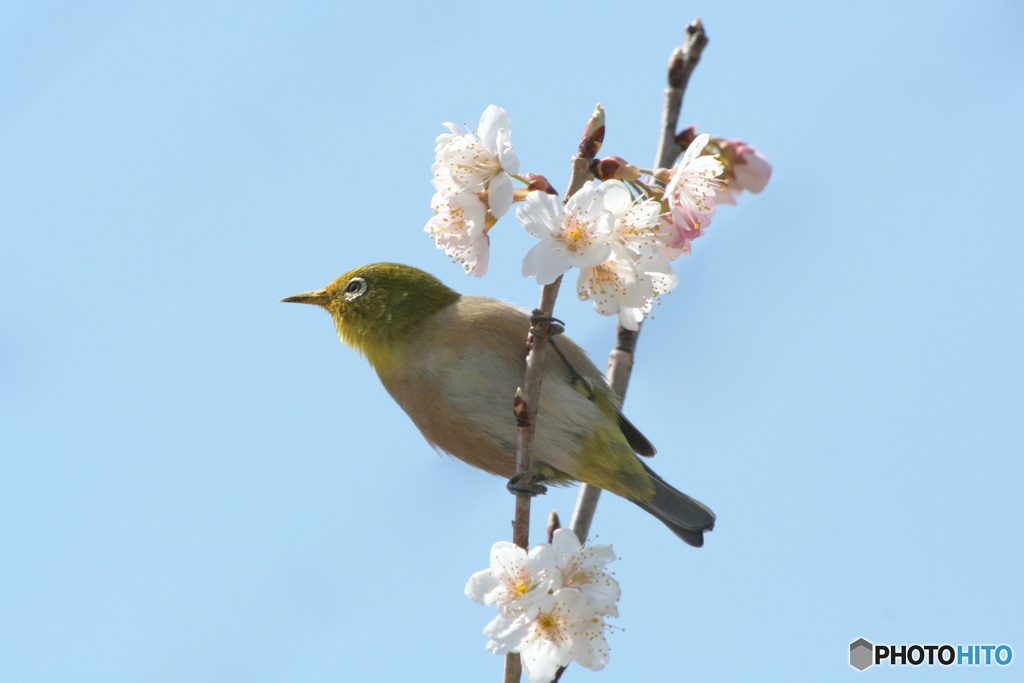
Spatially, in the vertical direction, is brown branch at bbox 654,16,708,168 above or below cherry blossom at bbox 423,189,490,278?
above

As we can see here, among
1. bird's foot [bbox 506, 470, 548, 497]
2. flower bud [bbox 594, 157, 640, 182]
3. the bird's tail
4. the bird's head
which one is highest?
the bird's head

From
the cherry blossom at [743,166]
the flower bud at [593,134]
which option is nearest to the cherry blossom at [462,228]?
the flower bud at [593,134]

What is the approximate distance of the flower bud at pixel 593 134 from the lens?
8.28ft

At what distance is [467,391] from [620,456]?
83 centimetres

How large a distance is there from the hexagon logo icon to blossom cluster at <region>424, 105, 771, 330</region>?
2552 mm

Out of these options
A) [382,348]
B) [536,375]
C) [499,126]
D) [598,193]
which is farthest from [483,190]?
[382,348]

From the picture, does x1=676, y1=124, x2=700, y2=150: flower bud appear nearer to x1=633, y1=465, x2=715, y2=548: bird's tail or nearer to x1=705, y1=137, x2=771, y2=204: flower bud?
x1=705, y1=137, x2=771, y2=204: flower bud

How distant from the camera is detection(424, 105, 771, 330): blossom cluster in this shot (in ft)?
7.90

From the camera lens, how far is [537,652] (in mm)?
2531

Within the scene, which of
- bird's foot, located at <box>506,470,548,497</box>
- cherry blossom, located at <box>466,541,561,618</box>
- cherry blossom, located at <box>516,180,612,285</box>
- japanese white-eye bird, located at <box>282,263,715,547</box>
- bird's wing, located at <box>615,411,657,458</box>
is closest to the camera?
cherry blossom, located at <box>516,180,612,285</box>

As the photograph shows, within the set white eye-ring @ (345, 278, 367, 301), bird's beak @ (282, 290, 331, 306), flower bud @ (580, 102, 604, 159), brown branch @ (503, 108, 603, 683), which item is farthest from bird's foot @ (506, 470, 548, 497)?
bird's beak @ (282, 290, 331, 306)

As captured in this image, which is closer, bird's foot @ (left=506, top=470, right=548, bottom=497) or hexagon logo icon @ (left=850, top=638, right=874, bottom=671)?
bird's foot @ (left=506, top=470, right=548, bottom=497)

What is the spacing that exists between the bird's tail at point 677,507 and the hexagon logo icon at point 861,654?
3.33ft

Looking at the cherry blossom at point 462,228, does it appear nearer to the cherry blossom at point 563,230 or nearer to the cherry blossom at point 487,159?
the cherry blossom at point 487,159
